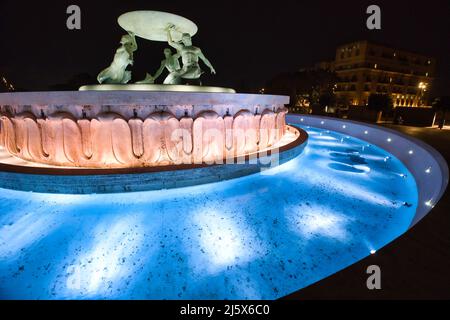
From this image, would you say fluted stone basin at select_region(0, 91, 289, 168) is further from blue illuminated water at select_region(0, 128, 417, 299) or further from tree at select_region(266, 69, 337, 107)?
tree at select_region(266, 69, 337, 107)

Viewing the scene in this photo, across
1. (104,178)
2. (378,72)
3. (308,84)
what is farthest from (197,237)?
(378,72)

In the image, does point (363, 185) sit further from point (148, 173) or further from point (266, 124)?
point (148, 173)

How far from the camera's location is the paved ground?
163cm

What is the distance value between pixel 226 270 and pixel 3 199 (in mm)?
4560

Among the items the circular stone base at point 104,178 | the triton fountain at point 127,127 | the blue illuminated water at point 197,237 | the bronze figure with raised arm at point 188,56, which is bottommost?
the blue illuminated water at point 197,237

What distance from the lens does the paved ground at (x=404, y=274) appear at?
1.63 m

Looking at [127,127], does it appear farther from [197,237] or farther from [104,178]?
[197,237]

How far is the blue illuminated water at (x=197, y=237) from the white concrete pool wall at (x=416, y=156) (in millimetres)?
294

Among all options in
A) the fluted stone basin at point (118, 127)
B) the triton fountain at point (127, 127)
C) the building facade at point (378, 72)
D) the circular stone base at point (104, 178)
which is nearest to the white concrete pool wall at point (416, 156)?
the triton fountain at point (127, 127)

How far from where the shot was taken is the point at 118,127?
503 cm

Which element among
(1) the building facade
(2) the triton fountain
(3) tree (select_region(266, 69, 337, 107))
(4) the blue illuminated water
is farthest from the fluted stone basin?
(1) the building facade

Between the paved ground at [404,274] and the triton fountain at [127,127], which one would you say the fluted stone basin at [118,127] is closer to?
the triton fountain at [127,127]

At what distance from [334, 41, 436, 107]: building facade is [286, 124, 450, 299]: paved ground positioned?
48252 mm
